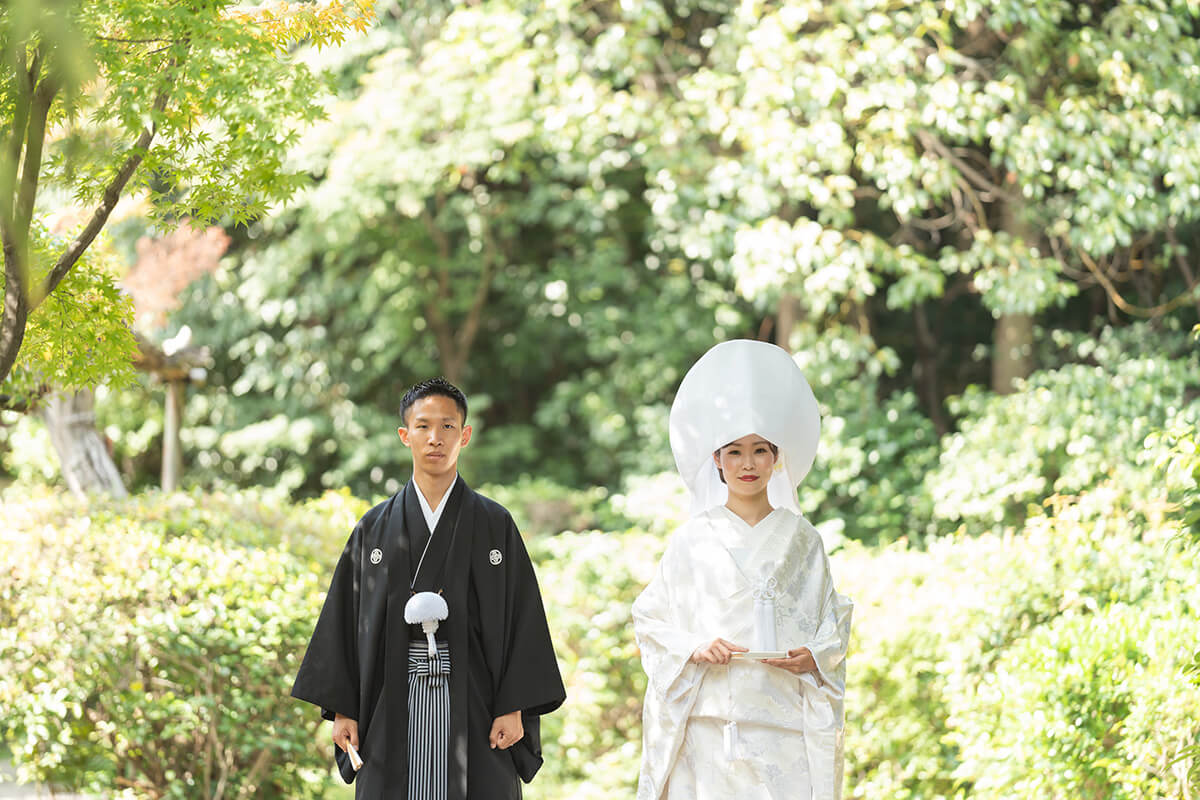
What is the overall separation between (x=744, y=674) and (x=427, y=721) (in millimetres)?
757

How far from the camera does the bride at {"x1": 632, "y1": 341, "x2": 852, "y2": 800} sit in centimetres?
288

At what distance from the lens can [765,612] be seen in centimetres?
284

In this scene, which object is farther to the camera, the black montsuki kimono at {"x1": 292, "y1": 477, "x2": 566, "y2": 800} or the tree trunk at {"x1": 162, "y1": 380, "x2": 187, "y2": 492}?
the tree trunk at {"x1": 162, "y1": 380, "x2": 187, "y2": 492}

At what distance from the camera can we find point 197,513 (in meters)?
4.95

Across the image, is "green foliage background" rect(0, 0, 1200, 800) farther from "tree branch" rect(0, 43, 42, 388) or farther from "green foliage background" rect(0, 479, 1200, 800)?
"tree branch" rect(0, 43, 42, 388)

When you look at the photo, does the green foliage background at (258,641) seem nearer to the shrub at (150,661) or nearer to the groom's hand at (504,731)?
the shrub at (150,661)

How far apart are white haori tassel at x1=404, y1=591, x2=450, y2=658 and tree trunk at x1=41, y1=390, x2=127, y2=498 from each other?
14.1ft

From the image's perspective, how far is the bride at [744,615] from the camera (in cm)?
288

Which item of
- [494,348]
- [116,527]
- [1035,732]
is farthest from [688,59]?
[1035,732]

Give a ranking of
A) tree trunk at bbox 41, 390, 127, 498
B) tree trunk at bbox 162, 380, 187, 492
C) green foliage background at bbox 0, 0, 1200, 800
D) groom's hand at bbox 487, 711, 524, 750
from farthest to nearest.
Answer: tree trunk at bbox 162, 380, 187, 492 → tree trunk at bbox 41, 390, 127, 498 → green foliage background at bbox 0, 0, 1200, 800 → groom's hand at bbox 487, 711, 524, 750

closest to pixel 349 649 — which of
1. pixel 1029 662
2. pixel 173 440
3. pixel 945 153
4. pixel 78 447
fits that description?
pixel 1029 662

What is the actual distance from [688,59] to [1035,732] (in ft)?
18.4

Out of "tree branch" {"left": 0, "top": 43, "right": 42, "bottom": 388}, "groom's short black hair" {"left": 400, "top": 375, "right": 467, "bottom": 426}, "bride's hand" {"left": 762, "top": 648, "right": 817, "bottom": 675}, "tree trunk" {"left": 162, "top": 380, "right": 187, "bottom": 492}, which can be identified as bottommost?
"bride's hand" {"left": 762, "top": 648, "right": 817, "bottom": 675}

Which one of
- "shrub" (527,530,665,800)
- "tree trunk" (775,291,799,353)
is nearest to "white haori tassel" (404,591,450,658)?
"shrub" (527,530,665,800)
